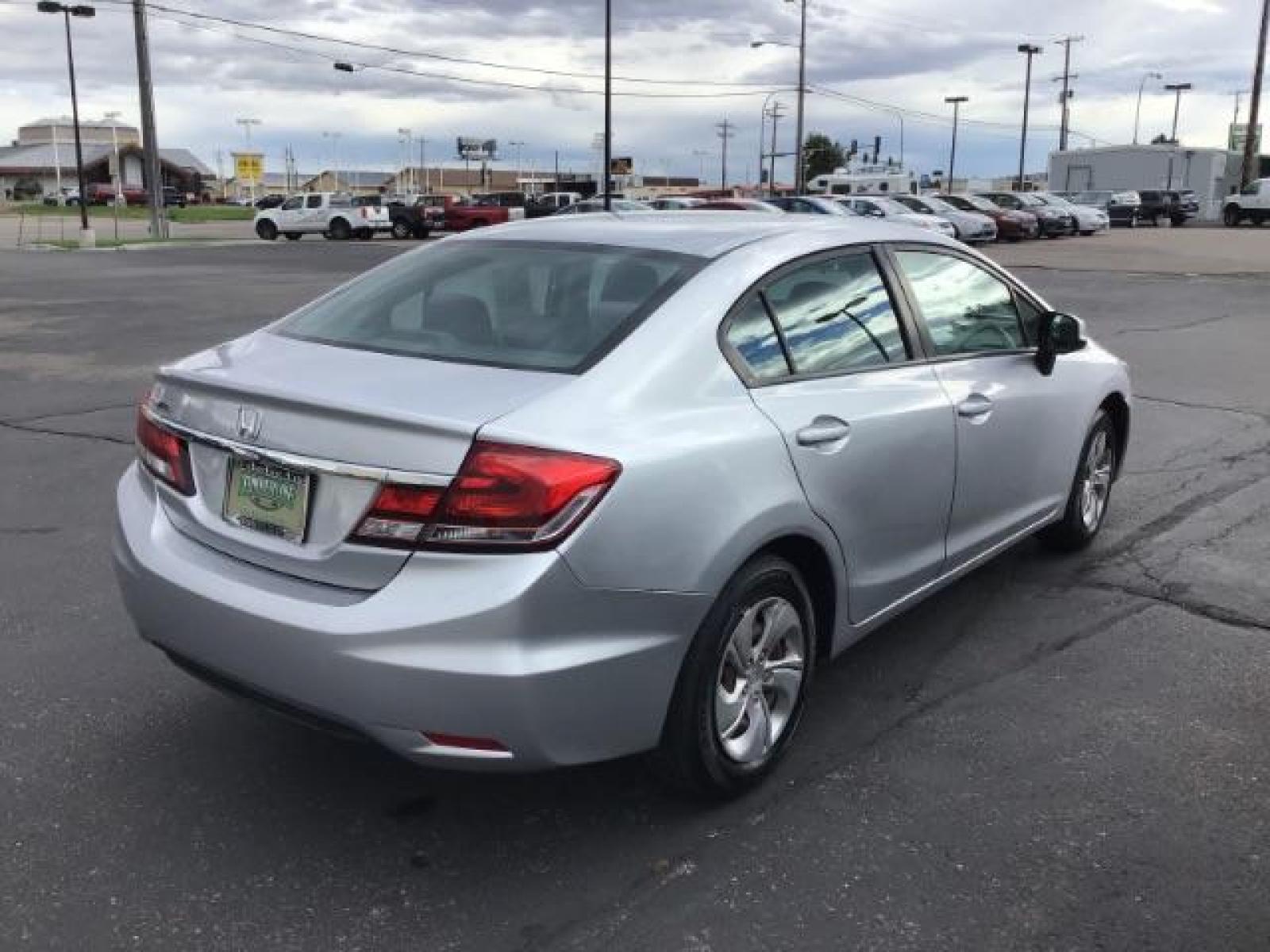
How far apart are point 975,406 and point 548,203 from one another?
43203 millimetres

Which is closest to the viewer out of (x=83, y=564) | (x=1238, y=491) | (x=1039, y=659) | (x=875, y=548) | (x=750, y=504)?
(x=750, y=504)

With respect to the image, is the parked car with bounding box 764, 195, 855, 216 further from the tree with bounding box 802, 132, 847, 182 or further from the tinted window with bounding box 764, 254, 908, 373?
the tree with bounding box 802, 132, 847, 182

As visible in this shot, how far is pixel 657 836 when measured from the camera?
10.0 ft

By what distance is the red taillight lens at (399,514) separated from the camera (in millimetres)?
2607

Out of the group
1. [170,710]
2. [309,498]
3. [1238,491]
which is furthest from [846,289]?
[1238,491]

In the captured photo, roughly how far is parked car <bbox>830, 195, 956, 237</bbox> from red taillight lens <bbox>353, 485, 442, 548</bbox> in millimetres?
26587

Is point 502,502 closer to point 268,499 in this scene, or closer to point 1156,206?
point 268,499

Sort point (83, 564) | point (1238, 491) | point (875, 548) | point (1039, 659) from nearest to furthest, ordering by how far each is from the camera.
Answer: point (875, 548), point (1039, 659), point (83, 564), point (1238, 491)

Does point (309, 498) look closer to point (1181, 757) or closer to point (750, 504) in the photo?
point (750, 504)

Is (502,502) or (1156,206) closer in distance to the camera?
(502,502)

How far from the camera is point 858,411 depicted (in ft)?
11.4

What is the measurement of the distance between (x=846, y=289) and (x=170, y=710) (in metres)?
2.56

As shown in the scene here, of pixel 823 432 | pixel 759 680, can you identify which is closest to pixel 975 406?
pixel 823 432

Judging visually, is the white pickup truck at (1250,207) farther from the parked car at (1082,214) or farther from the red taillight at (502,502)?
the red taillight at (502,502)
